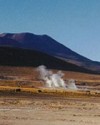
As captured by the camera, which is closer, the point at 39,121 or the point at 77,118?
the point at 39,121

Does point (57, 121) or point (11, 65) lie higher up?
point (11, 65)

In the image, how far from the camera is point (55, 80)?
124000 millimetres

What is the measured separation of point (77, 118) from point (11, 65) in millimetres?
161576

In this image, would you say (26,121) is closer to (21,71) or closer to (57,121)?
(57,121)

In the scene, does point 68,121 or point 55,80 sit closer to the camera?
point 68,121

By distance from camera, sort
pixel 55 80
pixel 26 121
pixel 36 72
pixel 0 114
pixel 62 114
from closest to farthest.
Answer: pixel 26 121 → pixel 0 114 → pixel 62 114 → pixel 55 80 → pixel 36 72

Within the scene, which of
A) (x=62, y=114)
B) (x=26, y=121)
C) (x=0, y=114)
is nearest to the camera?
(x=26, y=121)

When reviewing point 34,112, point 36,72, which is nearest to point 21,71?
point 36,72

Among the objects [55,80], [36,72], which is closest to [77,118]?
[55,80]

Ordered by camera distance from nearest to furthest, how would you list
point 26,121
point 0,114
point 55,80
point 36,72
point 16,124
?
1. point 16,124
2. point 26,121
3. point 0,114
4. point 55,80
5. point 36,72

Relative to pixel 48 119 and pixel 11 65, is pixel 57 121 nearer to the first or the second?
pixel 48 119

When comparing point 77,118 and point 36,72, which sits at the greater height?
point 36,72

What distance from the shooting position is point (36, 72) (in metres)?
188

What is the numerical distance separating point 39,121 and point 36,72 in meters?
158
